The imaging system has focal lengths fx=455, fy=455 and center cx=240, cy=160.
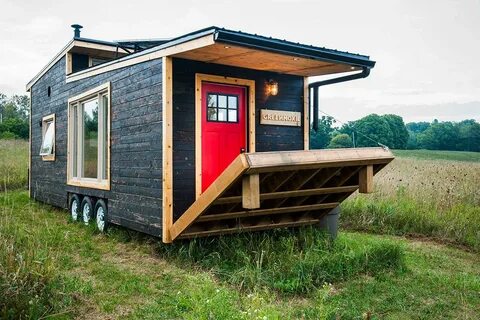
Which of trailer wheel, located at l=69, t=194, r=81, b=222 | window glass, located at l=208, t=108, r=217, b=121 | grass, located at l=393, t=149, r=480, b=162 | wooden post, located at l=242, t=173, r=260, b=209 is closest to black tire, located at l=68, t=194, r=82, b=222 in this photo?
trailer wheel, located at l=69, t=194, r=81, b=222

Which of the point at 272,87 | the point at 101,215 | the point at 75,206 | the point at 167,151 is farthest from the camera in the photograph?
the point at 75,206

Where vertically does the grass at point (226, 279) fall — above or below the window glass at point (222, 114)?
below

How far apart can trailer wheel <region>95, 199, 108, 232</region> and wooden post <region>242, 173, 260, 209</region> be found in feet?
12.0

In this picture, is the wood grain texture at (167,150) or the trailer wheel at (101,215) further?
the trailer wheel at (101,215)

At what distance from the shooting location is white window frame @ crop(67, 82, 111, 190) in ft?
24.0

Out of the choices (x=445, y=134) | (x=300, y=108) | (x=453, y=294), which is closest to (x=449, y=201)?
(x=300, y=108)

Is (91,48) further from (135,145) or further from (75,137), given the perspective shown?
(135,145)

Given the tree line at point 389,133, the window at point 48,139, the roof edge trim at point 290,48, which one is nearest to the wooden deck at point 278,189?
the roof edge trim at point 290,48

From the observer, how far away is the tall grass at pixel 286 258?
466cm

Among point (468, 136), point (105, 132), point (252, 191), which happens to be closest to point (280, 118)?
point (252, 191)

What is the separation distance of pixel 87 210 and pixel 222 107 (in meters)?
3.53

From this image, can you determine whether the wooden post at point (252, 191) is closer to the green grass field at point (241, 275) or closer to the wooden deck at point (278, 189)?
the wooden deck at point (278, 189)

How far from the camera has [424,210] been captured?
8.27 m

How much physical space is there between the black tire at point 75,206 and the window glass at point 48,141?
1.67 m
